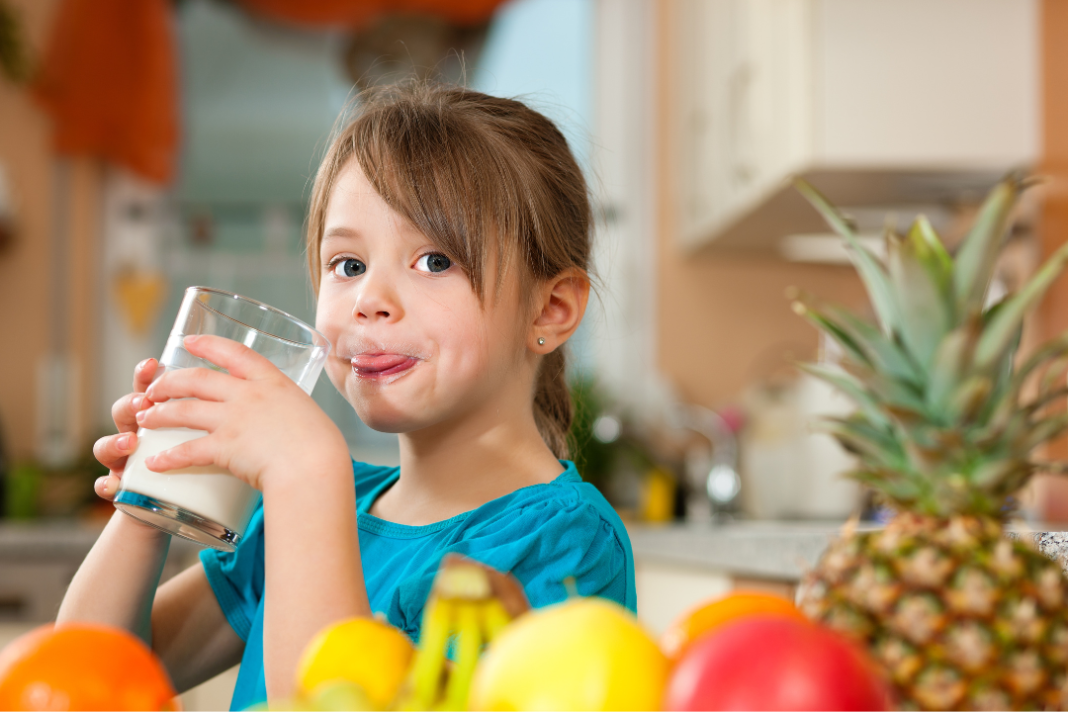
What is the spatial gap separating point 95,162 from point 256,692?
3021mm

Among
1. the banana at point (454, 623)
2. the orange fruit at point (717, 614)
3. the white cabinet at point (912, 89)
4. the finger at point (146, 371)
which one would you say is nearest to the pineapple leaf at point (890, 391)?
the orange fruit at point (717, 614)

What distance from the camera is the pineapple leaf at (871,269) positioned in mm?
484

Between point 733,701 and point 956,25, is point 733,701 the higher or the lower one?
the lower one

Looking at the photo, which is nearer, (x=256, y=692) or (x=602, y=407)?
(x=256, y=692)

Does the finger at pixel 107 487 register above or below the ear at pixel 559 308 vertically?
below

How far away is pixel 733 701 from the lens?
0.31 meters

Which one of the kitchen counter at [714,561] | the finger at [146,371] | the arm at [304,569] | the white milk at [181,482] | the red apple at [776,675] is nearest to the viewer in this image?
the red apple at [776,675]

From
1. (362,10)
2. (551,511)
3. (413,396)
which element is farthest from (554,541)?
(362,10)

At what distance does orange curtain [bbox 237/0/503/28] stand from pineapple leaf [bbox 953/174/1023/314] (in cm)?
317

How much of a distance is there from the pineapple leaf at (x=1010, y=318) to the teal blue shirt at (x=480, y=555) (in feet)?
1.23

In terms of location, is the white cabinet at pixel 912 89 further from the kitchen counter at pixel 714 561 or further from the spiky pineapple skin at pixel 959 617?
the spiky pineapple skin at pixel 959 617

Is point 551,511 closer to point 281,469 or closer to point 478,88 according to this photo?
point 281,469

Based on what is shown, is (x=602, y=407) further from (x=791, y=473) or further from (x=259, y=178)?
(x=259, y=178)

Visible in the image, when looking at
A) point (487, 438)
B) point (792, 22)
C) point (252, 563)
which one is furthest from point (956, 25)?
A: point (252, 563)
